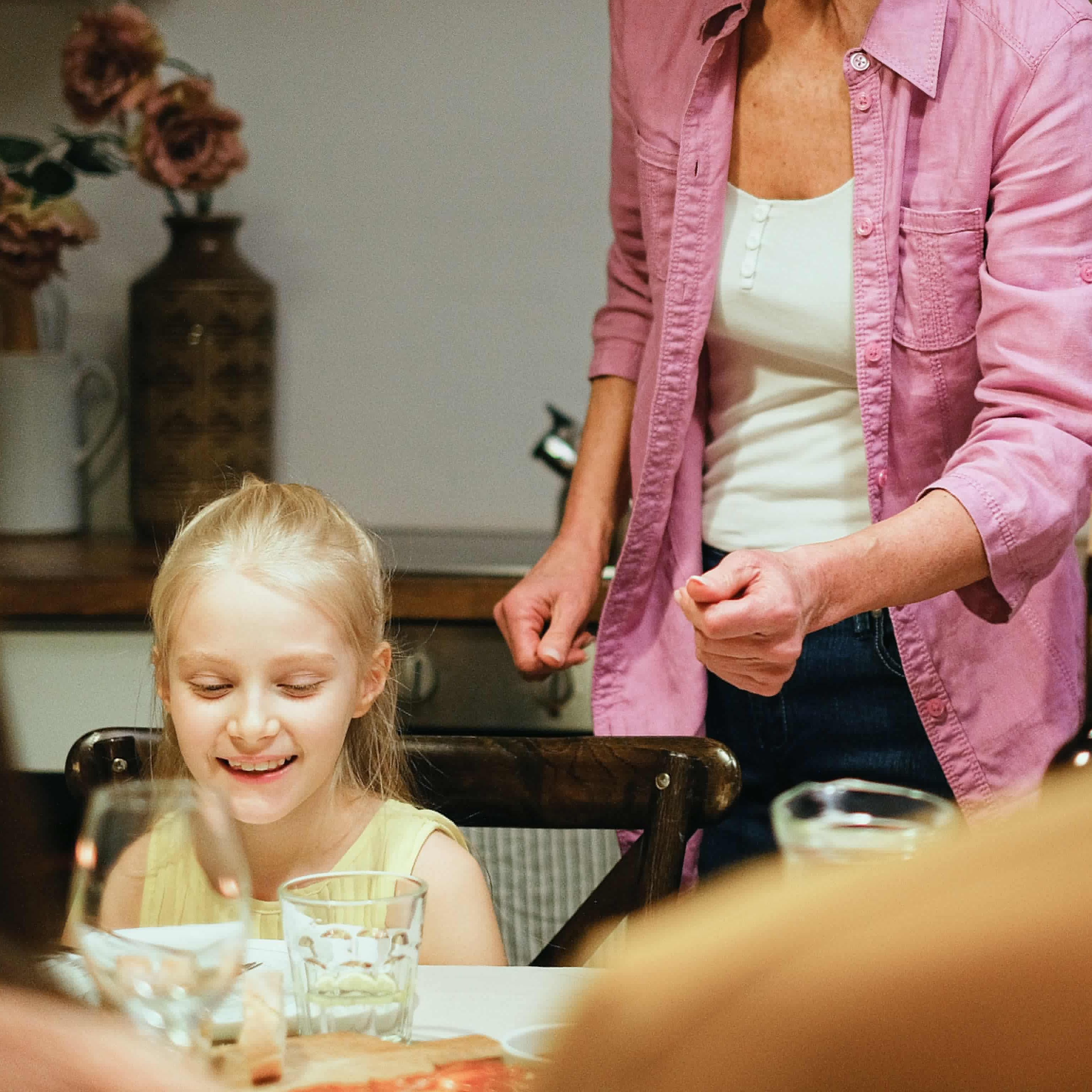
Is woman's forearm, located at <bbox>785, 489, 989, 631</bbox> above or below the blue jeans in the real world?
above

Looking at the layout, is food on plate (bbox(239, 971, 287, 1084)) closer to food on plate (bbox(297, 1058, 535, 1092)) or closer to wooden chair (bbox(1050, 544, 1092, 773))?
food on plate (bbox(297, 1058, 535, 1092))

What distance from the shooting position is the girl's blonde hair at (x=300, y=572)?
125 centimetres

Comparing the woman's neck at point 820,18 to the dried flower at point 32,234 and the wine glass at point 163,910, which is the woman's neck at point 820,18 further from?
the dried flower at point 32,234

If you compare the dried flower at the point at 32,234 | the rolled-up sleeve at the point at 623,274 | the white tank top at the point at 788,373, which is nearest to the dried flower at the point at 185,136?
the dried flower at the point at 32,234

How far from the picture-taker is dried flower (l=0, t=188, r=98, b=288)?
2250mm

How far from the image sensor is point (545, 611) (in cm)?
133

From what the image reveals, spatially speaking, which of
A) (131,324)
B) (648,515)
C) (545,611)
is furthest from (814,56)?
(131,324)

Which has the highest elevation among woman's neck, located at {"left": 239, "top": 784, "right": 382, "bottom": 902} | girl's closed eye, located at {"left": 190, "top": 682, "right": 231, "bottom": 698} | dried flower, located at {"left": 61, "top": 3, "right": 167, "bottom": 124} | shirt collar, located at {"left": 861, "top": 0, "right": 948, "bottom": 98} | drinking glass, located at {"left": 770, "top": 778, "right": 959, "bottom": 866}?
shirt collar, located at {"left": 861, "top": 0, "right": 948, "bottom": 98}

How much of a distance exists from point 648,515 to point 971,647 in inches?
11.6

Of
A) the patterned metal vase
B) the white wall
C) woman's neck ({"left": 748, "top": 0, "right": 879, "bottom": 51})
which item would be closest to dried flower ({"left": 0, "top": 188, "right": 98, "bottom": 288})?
the patterned metal vase

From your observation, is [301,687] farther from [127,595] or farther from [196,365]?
[196,365]

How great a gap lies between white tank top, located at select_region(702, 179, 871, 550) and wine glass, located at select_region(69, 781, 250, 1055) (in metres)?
0.76

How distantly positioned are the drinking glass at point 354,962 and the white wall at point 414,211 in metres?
1.72

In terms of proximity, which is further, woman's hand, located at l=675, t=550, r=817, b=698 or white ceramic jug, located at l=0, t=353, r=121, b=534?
white ceramic jug, located at l=0, t=353, r=121, b=534
